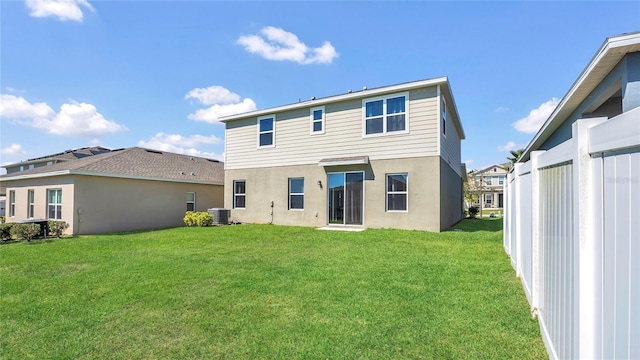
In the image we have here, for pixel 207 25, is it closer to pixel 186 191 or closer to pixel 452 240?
pixel 186 191

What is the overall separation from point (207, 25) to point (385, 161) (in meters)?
8.49

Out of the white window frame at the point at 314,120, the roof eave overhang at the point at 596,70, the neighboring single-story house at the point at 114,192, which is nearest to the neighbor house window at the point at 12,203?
the neighboring single-story house at the point at 114,192

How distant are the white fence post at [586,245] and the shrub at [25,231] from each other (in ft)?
51.8

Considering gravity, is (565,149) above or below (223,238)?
above

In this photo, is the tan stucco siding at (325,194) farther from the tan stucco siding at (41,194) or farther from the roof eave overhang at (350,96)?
the tan stucco siding at (41,194)

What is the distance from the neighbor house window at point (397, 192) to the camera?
39.1 feet

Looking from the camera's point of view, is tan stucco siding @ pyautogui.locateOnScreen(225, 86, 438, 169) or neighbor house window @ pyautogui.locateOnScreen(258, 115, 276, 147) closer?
tan stucco siding @ pyautogui.locateOnScreen(225, 86, 438, 169)

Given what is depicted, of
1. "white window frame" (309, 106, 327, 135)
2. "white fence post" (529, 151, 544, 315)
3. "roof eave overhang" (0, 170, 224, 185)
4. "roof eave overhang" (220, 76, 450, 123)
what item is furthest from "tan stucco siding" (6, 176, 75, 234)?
"white fence post" (529, 151, 544, 315)

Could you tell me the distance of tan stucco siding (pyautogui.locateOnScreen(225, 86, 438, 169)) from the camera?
11688 millimetres

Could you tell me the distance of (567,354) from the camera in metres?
2.28

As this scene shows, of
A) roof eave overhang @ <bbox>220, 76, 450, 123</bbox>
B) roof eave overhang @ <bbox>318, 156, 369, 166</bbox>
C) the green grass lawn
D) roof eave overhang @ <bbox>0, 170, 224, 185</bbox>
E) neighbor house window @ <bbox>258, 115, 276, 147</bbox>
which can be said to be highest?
roof eave overhang @ <bbox>220, 76, 450, 123</bbox>

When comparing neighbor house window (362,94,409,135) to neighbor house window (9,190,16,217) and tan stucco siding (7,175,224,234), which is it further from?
neighbor house window (9,190,16,217)

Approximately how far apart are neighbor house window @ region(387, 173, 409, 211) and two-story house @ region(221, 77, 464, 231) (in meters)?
0.04

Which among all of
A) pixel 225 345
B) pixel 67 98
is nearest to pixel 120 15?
pixel 67 98
